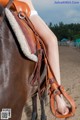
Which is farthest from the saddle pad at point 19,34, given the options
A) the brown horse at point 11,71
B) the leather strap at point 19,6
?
the leather strap at point 19,6

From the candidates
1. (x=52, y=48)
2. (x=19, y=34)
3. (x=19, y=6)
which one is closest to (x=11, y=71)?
(x=19, y=34)

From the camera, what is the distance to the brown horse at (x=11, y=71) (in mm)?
2703

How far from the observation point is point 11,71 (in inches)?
108

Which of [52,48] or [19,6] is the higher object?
[19,6]

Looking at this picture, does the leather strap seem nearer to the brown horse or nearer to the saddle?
the saddle

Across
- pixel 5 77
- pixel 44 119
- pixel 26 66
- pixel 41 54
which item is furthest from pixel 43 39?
pixel 44 119

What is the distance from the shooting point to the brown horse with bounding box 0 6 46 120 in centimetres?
270

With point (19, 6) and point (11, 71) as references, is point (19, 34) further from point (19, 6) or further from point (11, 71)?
point (19, 6)

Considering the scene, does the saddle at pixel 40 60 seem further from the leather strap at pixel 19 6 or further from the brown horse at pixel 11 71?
the brown horse at pixel 11 71

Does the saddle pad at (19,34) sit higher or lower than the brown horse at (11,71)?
higher

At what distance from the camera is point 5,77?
2705mm

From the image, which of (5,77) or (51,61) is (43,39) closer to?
(51,61)

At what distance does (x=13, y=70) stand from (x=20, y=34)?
287mm

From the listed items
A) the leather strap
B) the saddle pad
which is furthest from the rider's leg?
the saddle pad
